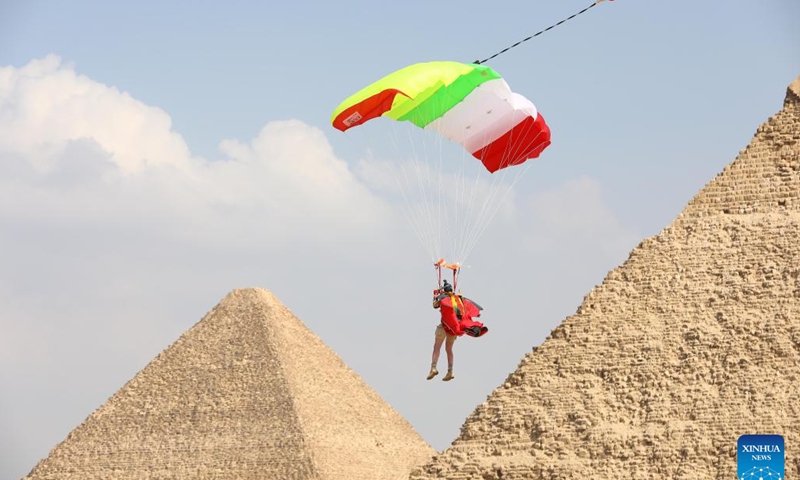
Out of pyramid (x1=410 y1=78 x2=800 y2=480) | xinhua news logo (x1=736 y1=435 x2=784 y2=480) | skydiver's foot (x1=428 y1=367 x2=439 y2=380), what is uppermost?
pyramid (x1=410 y1=78 x2=800 y2=480)

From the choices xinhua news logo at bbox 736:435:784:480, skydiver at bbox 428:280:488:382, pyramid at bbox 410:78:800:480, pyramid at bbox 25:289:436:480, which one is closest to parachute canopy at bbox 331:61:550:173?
skydiver at bbox 428:280:488:382

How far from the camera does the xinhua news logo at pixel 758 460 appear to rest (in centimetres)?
3053

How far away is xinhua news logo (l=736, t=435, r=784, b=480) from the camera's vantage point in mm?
30531

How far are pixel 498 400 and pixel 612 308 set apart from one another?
293 cm

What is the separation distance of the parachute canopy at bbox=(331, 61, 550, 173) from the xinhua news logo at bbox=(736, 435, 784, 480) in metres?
10.8

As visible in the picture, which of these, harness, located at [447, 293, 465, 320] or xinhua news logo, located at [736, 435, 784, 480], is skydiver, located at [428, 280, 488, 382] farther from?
xinhua news logo, located at [736, 435, 784, 480]

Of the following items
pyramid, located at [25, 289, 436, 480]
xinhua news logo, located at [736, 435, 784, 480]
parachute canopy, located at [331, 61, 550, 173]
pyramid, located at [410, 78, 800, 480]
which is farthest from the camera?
pyramid, located at [25, 289, 436, 480]

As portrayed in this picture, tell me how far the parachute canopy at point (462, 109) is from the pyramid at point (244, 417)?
96.0 ft

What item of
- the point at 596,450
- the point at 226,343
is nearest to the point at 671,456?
the point at 596,450

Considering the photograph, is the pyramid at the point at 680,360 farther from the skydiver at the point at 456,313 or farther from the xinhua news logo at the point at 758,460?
the xinhua news logo at the point at 758,460

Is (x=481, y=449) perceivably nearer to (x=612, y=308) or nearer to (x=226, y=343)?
(x=612, y=308)

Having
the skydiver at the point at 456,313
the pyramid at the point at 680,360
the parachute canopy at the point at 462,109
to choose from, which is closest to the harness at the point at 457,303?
the skydiver at the point at 456,313

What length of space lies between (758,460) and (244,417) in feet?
144

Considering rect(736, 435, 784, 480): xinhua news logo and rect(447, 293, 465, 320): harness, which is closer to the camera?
rect(736, 435, 784, 480): xinhua news logo
